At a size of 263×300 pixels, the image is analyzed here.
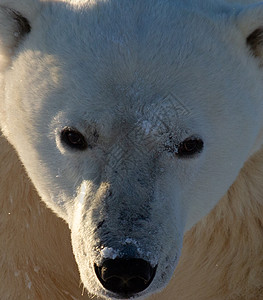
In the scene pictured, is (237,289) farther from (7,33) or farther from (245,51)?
(7,33)

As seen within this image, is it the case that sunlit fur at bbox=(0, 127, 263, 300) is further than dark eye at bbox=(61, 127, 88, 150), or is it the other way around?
sunlit fur at bbox=(0, 127, 263, 300)

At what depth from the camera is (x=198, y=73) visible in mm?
3430

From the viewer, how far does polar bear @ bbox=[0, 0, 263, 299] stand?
3195 millimetres

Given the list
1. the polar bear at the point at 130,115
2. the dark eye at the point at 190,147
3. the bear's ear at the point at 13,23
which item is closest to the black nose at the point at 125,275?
the polar bear at the point at 130,115

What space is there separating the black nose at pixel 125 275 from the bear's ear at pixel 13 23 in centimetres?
120

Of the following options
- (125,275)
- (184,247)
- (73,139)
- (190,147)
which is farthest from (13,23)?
(184,247)

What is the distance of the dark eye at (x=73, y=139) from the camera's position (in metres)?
3.37

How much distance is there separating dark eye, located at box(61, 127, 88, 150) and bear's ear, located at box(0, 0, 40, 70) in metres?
0.58

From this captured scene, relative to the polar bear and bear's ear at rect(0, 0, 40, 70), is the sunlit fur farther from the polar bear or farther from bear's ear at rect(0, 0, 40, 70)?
bear's ear at rect(0, 0, 40, 70)

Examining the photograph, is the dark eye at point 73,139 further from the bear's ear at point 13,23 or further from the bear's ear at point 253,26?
the bear's ear at point 253,26

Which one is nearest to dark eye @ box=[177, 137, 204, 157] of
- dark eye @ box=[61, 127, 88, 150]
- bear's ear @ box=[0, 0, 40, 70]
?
dark eye @ box=[61, 127, 88, 150]

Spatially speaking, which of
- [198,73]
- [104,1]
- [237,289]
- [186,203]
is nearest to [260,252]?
[237,289]

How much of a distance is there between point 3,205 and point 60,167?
0.95 m

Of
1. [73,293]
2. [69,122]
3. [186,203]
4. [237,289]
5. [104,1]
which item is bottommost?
[237,289]
